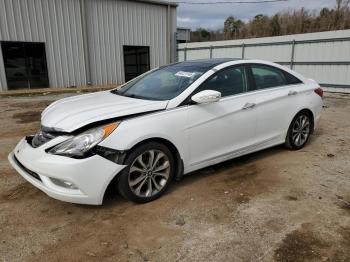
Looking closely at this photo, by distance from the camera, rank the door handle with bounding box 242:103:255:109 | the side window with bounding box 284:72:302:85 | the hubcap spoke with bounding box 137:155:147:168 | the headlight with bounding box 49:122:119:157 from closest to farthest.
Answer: the headlight with bounding box 49:122:119:157, the hubcap spoke with bounding box 137:155:147:168, the door handle with bounding box 242:103:255:109, the side window with bounding box 284:72:302:85

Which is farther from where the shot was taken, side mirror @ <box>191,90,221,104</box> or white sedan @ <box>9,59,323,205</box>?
side mirror @ <box>191,90,221,104</box>

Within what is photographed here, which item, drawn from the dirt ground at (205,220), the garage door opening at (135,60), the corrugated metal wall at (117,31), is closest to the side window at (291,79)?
the dirt ground at (205,220)

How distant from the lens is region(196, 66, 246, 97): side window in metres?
3.86

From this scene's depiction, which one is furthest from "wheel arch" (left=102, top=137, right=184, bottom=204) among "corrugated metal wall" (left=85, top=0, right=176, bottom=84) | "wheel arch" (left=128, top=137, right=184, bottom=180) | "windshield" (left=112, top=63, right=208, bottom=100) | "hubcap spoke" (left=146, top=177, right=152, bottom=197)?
"corrugated metal wall" (left=85, top=0, right=176, bottom=84)

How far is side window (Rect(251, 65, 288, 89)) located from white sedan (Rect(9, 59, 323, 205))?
0.02 m

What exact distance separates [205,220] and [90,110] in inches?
63.3

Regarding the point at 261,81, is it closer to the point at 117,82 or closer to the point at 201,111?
the point at 201,111

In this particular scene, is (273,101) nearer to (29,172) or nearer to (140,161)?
(140,161)

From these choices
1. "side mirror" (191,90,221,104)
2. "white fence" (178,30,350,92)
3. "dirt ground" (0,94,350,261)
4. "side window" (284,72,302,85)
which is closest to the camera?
"dirt ground" (0,94,350,261)

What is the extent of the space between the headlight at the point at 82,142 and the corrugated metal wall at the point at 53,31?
495 inches

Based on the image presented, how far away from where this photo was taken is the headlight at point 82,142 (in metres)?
2.90

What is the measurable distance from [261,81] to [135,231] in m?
2.78

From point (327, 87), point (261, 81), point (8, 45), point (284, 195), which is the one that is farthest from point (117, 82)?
point (284, 195)

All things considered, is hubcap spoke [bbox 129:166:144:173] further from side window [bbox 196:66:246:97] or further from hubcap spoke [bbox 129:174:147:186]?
side window [bbox 196:66:246:97]
